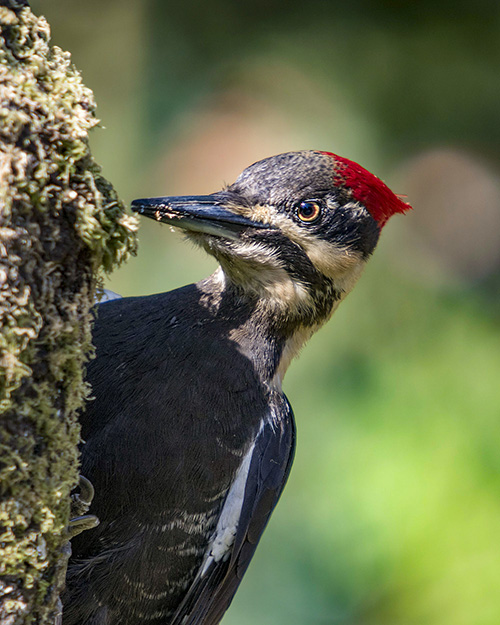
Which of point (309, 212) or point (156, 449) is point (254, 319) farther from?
point (156, 449)

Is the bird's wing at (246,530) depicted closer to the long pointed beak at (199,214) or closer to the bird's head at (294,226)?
the bird's head at (294,226)

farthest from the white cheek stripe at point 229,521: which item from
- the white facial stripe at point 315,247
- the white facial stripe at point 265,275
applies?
the white facial stripe at point 315,247

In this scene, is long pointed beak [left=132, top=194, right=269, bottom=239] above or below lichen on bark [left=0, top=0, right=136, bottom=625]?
above

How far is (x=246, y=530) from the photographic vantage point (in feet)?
6.03

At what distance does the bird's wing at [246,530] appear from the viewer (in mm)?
1795

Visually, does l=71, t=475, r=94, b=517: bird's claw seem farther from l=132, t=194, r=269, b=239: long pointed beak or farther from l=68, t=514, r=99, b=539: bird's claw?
l=132, t=194, r=269, b=239: long pointed beak

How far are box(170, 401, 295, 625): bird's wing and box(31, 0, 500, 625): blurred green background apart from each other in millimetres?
1670

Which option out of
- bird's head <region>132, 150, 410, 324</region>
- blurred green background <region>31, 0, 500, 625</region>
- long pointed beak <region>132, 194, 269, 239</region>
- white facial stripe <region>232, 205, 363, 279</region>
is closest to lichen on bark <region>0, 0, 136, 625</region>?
long pointed beak <region>132, 194, 269, 239</region>

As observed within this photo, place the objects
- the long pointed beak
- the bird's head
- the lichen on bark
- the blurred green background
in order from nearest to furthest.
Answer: the lichen on bark → the long pointed beak → the bird's head → the blurred green background

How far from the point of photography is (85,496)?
1.40 m

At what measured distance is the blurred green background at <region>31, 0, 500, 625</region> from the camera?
3398 millimetres

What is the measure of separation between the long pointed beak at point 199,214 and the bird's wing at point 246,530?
19.6 inches

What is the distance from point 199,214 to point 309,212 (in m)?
0.33

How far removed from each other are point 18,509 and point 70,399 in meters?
0.17
